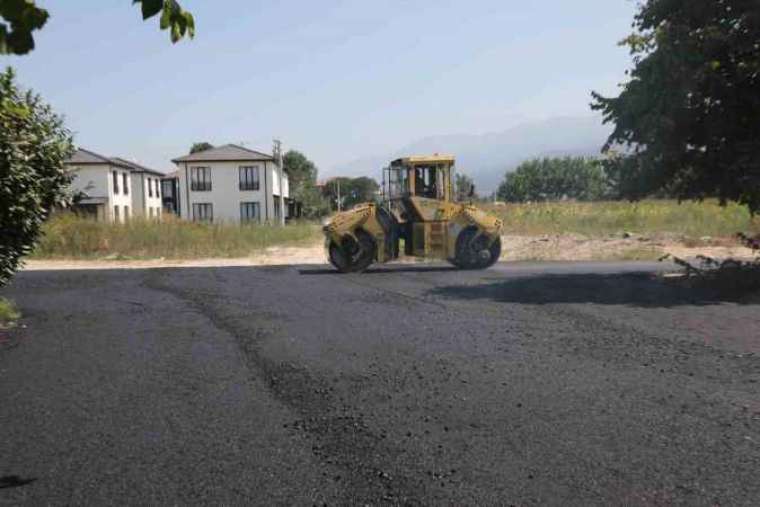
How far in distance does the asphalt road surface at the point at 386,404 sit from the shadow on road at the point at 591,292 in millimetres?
519

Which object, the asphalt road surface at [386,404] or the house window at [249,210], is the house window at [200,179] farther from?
the asphalt road surface at [386,404]

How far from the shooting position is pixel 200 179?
57.7 metres

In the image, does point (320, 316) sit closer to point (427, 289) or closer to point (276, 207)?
point (427, 289)

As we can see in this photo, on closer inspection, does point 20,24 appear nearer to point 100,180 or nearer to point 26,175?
point 26,175

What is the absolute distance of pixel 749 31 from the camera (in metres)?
12.8

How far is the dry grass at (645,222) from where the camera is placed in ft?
98.5

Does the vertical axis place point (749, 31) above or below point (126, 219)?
above

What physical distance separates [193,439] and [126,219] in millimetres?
26872

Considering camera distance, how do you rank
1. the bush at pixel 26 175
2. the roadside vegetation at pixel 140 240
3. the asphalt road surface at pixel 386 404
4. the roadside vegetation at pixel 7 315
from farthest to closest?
the roadside vegetation at pixel 140 240, the roadside vegetation at pixel 7 315, the bush at pixel 26 175, the asphalt road surface at pixel 386 404

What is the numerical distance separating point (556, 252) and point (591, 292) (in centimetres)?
1166

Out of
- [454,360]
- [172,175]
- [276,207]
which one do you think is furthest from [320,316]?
[172,175]

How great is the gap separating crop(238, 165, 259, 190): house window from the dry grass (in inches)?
979

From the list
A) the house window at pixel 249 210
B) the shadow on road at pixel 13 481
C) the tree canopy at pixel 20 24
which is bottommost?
the shadow on road at pixel 13 481

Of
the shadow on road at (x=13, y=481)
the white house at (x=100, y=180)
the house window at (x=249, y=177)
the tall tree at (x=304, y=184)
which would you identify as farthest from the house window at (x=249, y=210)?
the shadow on road at (x=13, y=481)
